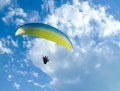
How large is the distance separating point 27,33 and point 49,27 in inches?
120

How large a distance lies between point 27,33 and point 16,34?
1459 mm

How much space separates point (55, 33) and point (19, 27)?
493 cm

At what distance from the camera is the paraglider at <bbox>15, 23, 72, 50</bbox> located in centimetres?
13638

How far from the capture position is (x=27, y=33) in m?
136

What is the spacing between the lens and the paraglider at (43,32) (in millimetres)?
136375

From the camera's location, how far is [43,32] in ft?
447

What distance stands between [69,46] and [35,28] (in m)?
5.28

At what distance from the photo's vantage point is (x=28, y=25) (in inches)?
5399

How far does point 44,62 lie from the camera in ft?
455

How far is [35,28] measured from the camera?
136500 mm

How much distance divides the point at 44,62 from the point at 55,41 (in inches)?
148

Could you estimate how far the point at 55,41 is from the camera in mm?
136750

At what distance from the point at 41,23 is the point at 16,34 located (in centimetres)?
364

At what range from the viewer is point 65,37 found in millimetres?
137625
